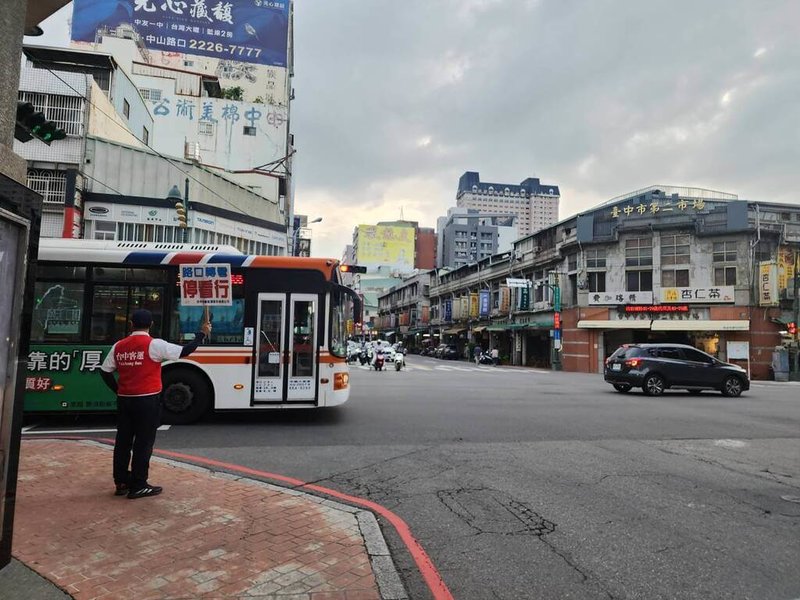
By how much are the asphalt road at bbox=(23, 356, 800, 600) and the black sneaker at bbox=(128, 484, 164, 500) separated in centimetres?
159

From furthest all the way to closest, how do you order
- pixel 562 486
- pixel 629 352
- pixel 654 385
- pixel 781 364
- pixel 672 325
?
pixel 672 325
pixel 781 364
pixel 629 352
pixel 654 385
pixel 562 486

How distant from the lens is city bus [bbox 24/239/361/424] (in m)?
9.12

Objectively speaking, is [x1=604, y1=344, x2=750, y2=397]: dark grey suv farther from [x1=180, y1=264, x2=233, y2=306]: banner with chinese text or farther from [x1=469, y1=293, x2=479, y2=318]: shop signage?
[x1=469, y1=293, x2=479, y2=318]: shop signage

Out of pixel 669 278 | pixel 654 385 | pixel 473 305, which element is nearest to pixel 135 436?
pixel 654 385

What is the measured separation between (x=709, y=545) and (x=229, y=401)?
25.0 ft

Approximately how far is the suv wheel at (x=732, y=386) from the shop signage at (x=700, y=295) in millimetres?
16865

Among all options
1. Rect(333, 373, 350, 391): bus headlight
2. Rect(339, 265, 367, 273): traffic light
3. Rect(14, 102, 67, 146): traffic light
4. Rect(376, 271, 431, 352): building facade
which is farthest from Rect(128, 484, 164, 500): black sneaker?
Rect(376, 271, 431, 352): building facade

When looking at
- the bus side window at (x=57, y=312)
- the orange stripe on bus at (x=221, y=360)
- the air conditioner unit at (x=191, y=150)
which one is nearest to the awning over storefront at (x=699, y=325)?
the orange stripe on bus at (x=221, y=360)

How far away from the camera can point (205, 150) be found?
147 feet

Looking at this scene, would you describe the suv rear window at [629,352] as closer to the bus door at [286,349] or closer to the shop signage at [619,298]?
the bus door at [286,349]

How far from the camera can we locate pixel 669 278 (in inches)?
1348

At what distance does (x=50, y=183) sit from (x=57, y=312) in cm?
2016

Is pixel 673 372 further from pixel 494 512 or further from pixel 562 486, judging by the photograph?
pixel 494 512

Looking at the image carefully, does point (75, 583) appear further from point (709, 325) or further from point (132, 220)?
point (709, 325)
